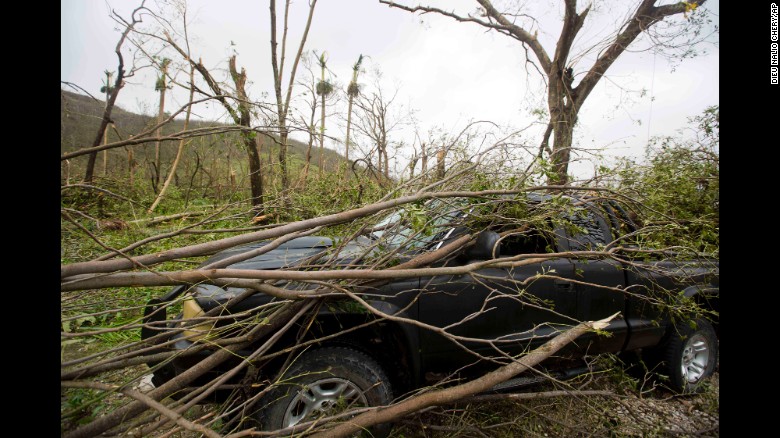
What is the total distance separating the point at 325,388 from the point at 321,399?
0.06 m

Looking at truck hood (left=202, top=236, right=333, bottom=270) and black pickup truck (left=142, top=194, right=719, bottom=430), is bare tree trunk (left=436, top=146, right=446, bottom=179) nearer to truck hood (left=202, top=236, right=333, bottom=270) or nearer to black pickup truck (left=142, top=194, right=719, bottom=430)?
black pickup truck (left=142, top=194, right=719, bottom=430)

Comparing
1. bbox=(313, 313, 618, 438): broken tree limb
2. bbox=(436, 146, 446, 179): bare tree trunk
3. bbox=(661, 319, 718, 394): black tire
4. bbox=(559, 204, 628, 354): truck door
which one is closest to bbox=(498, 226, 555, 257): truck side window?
bbox=(559, 204, 628, 354): truck door

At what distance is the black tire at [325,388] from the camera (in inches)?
75.2

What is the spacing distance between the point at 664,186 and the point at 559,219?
1.80 meters

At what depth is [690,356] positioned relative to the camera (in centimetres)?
307

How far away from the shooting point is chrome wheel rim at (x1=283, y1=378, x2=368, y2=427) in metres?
1.92

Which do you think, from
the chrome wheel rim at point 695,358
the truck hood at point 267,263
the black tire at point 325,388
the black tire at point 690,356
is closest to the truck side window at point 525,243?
the truck hood at point 267,263

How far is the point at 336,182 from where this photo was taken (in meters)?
4.70

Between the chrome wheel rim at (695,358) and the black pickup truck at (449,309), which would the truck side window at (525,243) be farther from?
the chrome wheel rim at (695,358)

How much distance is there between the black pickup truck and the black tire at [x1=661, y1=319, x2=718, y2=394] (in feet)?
0.04

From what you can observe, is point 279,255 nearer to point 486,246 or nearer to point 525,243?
point 486,246

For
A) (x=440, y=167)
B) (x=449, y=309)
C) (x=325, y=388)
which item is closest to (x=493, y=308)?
(x=449, y=309)
